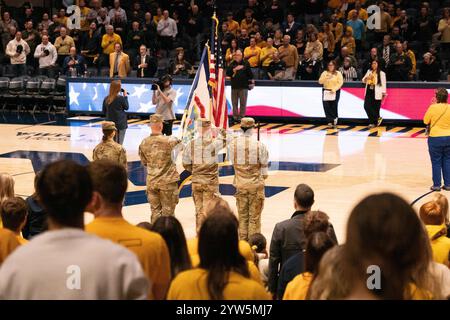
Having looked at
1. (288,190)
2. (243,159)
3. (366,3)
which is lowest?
(288,190)

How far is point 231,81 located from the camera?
78.4 ft

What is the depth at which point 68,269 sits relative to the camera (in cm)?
339

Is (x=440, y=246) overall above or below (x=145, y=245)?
below

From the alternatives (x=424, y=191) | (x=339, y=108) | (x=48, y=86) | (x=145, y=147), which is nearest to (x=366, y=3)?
(x=339, y=108)

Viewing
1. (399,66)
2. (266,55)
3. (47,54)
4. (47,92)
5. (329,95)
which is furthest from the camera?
(47,54)

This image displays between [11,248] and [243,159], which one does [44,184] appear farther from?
[243,159]

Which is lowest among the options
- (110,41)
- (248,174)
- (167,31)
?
(248,174)

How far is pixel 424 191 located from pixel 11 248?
10718 mm

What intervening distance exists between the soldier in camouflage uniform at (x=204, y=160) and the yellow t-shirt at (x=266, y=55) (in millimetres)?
14478

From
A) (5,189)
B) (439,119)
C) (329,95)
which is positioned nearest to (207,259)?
(5,189)

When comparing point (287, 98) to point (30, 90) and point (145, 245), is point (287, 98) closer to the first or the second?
point (30, 90)

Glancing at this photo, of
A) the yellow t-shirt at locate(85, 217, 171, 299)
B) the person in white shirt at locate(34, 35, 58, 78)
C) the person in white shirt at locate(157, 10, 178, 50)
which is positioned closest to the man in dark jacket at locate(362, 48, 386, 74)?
the person in white shirt at locate(157, 10, 178, 50)

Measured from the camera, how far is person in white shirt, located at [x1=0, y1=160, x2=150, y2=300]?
11.2ft

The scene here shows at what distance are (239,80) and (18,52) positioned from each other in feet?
27.4
